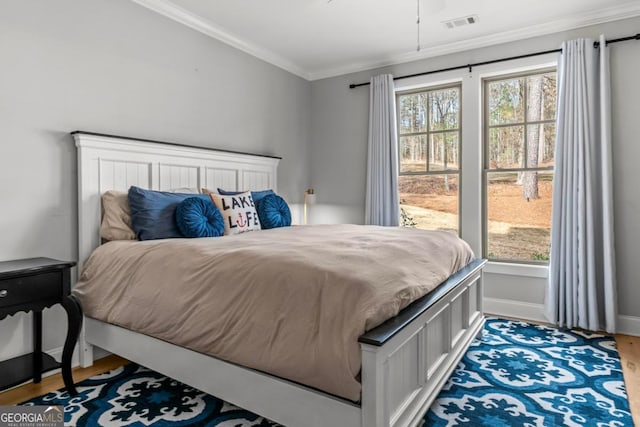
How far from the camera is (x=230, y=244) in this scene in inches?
84.7

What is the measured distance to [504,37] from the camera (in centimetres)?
362

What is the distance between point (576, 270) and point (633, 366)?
2.86 ft

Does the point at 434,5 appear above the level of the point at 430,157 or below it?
above

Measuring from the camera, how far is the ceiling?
122 inches

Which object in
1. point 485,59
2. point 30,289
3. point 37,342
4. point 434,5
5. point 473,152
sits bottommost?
point 37,342

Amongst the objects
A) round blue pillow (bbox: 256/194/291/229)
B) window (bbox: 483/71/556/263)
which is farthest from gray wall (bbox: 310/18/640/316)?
round blue pillow (bbox: 256/194/291/229)

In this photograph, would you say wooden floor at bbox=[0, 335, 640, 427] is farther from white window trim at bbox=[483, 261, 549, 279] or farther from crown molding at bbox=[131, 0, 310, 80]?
crown molding at bbox=[131, 0, 310, 80]

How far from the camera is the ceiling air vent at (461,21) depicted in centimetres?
332

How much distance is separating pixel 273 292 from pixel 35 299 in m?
1.33

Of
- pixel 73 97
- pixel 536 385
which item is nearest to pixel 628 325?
pixel 536 385

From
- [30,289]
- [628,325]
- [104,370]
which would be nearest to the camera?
[30,289]

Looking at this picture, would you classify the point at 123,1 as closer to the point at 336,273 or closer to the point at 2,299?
the point at 2,299

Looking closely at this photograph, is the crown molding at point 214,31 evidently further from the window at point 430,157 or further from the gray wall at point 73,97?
the window at point 430,157

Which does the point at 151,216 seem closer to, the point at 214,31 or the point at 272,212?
the point at 272,212
